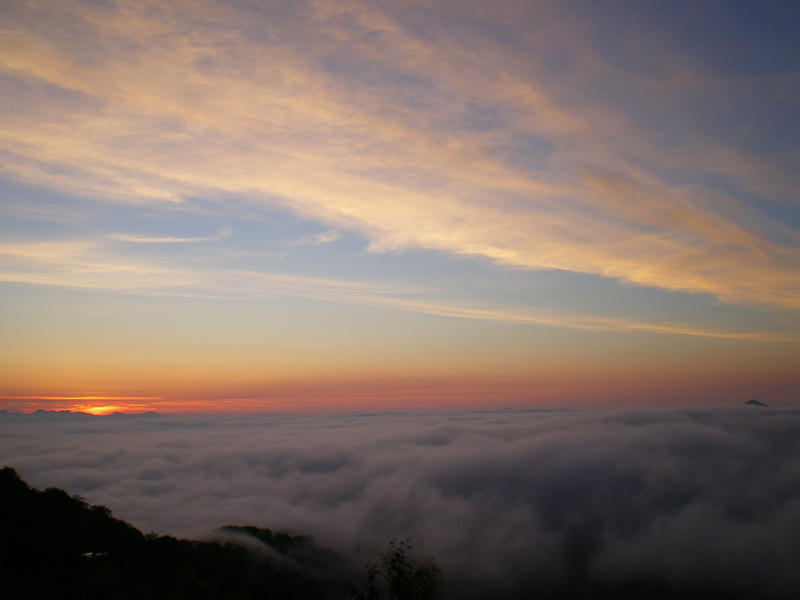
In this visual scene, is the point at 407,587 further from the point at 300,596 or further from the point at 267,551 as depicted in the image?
the point at 267,551

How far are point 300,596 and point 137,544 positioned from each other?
77976 millimetres

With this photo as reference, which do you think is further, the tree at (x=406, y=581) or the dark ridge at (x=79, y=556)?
the dark ridge at (x=79, y=556)

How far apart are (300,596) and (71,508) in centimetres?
9259

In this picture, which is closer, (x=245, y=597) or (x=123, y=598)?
(x=123, y=598)

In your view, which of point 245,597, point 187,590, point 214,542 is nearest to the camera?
point 187,590

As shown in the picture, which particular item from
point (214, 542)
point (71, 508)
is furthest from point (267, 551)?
point (71, 508)

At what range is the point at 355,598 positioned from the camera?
192 feet

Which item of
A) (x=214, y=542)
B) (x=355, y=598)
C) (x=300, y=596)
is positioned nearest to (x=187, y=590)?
(x=355, y=598)

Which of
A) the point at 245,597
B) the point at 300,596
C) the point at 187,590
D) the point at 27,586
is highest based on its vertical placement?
the point at 27,586

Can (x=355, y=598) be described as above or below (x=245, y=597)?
above

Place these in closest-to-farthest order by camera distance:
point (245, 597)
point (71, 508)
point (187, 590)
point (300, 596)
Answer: point (187, 590) < point (245, 597) < point (71, 508) < point (300, 596)

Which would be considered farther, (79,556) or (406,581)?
(79,556)

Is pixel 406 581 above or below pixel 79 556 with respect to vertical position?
above

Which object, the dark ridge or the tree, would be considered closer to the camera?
the tree
